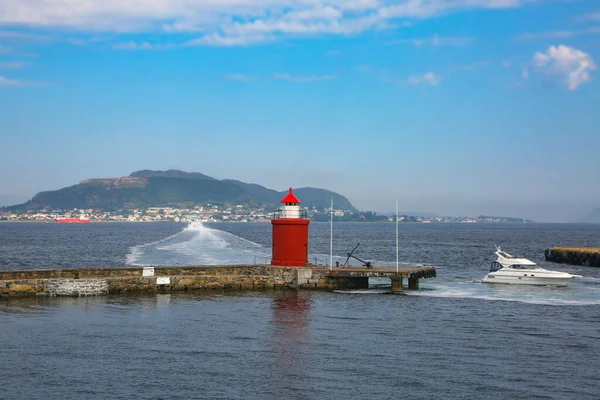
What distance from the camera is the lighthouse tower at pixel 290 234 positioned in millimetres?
44375

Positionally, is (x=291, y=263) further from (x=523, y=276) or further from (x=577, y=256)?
(x=577, y=256)

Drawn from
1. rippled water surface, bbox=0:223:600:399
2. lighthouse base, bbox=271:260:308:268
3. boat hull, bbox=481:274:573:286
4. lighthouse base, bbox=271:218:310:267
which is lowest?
rippled water surface, bbox=0:223:600:399

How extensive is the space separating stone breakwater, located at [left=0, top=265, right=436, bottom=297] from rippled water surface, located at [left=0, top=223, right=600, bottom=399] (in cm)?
148

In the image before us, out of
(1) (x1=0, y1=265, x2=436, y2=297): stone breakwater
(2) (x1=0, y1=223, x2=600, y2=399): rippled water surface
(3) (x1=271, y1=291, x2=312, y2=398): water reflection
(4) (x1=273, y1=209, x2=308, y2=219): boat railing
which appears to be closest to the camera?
(2) (x1=0, y1=223, x2=600, y2=399): rippled water surface

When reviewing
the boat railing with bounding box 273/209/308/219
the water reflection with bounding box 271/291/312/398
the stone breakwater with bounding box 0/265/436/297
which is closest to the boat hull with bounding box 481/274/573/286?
the stone breakwater with bounding box 0/265/436/297

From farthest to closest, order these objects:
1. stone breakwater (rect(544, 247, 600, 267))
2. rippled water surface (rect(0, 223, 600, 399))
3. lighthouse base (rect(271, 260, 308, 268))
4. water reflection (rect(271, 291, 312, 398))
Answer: stone breakwater (rect(544, 247, 600, 267)), lighthouse base (rect(271, 260, 308, 268)), water reflection (rect(271, 291, 312, 398)), rippled water surface (rect(0, 223, 600, 399))

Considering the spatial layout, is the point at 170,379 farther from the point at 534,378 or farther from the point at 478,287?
→ the point at 478,287

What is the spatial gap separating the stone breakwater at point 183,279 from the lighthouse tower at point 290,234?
114cm

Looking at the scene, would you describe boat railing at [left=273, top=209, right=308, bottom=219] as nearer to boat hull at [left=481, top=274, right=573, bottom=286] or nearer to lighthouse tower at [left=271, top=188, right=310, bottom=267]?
lighthouse tower at [left=271, top=188, right=310, bottom=267]

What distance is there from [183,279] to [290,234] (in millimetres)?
7355

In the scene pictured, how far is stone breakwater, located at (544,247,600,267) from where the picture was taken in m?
74.4

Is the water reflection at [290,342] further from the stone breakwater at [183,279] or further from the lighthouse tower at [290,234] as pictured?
the lighthouse tower at [290,234]

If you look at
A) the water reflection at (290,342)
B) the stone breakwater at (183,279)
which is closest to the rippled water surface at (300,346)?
the water reflection at (290,342)

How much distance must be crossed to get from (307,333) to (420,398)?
380 inches
